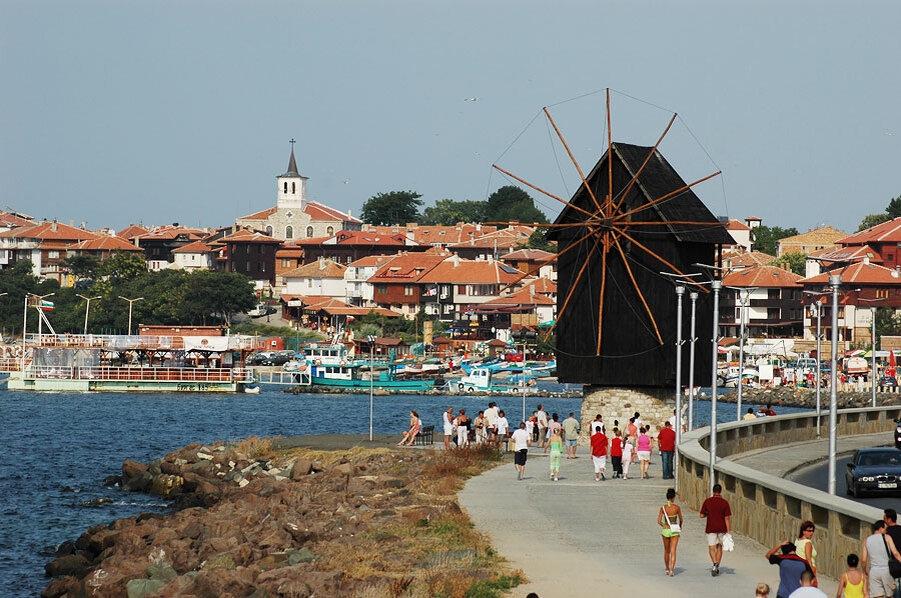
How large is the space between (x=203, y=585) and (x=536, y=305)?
138079mm

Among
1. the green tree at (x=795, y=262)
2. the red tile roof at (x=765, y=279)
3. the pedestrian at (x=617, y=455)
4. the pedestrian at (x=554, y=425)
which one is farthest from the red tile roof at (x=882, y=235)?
the pedestrian at (x=617, y=455)

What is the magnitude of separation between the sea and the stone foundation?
17.2 meters

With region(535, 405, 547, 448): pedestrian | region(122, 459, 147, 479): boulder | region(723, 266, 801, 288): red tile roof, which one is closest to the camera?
region(535, 405, 547, 448): pedestrian

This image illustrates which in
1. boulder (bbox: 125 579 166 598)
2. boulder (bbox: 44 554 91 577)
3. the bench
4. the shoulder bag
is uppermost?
the shoulder bag

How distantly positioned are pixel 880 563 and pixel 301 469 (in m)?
28.5

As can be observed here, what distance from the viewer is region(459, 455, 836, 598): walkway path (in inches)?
872

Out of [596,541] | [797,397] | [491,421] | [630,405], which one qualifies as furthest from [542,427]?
[797,397]

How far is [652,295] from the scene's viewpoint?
53969mm

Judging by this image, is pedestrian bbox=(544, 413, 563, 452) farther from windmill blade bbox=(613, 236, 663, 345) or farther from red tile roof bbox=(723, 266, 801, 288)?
red tile roof bbox=(723, 266, 801, 288)

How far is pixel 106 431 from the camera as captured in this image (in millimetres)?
82812

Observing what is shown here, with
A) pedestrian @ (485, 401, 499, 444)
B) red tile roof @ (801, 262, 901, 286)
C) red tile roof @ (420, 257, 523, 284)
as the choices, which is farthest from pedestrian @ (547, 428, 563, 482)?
red tile roof @ (420, 257, 523, 284)

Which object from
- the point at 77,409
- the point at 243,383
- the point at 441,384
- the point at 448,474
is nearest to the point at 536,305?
the point at 441,384

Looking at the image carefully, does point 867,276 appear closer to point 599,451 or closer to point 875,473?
point 599,451

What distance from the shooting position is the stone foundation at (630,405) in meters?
53.5
